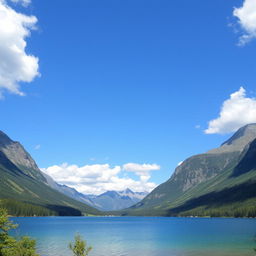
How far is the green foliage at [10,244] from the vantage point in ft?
140

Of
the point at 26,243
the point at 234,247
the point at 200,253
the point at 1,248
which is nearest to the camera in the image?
the point at 1,248

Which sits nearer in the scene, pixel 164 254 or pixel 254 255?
pixel 254 255

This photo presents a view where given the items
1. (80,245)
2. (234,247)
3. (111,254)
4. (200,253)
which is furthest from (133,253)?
(80,245)

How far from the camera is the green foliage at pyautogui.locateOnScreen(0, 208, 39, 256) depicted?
140 feet

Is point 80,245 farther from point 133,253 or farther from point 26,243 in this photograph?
point 133,253

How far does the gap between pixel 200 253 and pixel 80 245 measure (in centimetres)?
5793

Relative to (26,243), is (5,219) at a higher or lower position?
higher

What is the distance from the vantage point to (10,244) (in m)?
43.5

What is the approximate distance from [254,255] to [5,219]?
64.1 metres

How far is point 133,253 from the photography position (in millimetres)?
97000

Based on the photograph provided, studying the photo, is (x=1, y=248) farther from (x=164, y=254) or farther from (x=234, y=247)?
(x=234, y=247)

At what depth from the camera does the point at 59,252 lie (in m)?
94.9

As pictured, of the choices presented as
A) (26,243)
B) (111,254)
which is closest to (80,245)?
(26,243)

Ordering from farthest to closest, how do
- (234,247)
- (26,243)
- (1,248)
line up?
1. (234,247)
2. (26,243)
3. (1,248)
